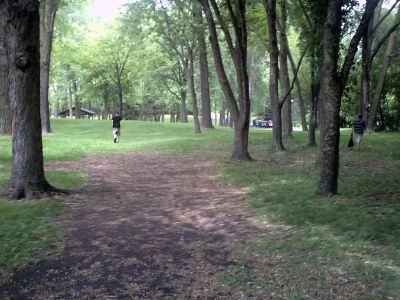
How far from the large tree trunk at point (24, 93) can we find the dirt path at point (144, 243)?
98 cm

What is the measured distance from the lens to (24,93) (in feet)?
28.8

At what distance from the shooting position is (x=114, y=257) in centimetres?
582

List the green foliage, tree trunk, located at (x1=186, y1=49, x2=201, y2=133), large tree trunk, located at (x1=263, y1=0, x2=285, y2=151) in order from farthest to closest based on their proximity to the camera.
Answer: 1. tree trunk, located at (x1=186, y1=49, x2=201, y2=133)
2. large tree trunk, located at (x1=263, y1=0, x2=285, y2=151)
3. the green foliage

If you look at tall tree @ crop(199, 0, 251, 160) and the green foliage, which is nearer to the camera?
the green foliage

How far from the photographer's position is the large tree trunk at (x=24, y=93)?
8570 millimetres

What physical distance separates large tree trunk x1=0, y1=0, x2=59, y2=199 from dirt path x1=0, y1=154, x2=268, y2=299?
981 millimetres

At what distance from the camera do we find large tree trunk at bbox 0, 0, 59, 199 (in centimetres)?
857

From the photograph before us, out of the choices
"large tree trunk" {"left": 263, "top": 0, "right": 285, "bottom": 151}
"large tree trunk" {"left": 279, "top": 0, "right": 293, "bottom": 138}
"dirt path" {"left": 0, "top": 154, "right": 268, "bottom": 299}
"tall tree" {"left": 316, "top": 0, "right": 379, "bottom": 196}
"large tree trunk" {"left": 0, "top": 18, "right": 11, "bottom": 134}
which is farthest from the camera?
"large tree trunk" {"left": 279, "top": 0, "right": 293, "bottom": 138}

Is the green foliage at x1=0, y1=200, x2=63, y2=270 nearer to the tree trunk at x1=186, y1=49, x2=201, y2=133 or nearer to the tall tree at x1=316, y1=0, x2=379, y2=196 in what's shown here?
the tall tree at x1=316, y1=0, x2=379, y2=196

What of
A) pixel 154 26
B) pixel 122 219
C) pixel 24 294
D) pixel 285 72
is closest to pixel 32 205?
pixel 122 219

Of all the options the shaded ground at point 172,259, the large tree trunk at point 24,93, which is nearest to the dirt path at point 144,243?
the shaded ground at point 172,259

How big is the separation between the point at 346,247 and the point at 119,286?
2.89 meters

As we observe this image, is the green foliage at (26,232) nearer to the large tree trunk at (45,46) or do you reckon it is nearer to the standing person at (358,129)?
the standing person at (358,129)

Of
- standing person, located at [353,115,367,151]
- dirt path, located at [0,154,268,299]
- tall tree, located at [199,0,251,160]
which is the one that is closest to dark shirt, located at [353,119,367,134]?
standing person, located at [353,115,367,151]
